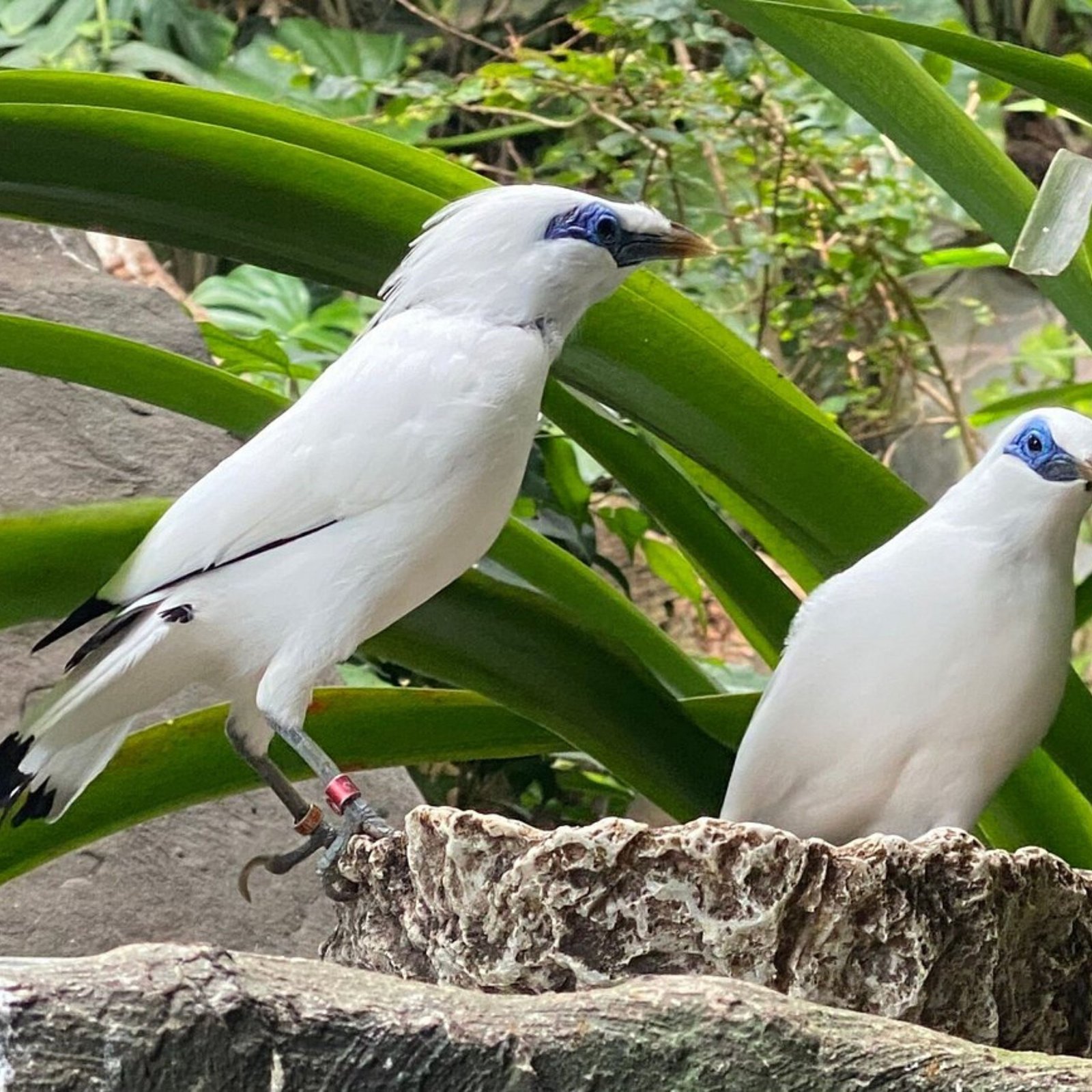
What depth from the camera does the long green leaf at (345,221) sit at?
2.69ft

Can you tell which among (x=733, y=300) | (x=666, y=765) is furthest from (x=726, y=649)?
(x=666, y=765)

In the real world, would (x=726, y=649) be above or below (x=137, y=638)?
below

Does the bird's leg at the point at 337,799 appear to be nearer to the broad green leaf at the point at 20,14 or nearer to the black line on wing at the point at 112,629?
the black line on wing at the point at 112,629

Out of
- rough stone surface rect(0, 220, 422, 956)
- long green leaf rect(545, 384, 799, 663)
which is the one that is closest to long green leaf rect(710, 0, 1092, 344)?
long green leaf rect(545, 384, 799, 663)

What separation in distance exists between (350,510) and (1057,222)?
1.17 ft

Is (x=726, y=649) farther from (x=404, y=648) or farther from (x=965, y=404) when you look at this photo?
(x=404, y=648)

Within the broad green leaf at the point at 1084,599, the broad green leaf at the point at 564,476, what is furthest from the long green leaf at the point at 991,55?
the broad green leaf at the point at 564,476

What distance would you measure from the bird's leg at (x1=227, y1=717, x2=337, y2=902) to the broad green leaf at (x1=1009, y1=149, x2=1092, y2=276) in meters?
0.41

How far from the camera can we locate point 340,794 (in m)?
0.78

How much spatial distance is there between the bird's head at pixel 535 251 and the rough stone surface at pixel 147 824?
60cm

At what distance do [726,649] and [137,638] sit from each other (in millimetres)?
2194

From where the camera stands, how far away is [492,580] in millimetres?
937

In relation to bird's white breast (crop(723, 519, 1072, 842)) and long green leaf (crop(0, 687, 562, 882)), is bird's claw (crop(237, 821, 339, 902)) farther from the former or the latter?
bird's white breast (crop(723, 519, 1072, 842))

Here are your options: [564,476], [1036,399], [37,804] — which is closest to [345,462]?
[37,804]
